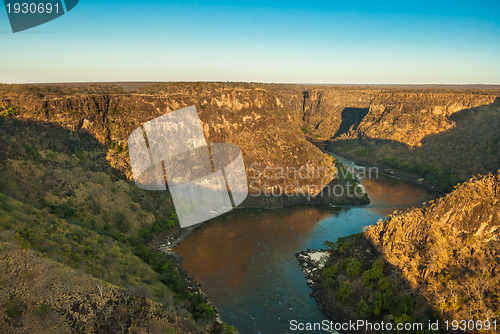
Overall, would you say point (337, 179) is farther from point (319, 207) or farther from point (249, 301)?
point (249, 301)

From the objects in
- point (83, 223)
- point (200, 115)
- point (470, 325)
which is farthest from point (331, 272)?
point (200, 115)

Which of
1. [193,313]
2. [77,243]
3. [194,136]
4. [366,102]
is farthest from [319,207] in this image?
[366,102]

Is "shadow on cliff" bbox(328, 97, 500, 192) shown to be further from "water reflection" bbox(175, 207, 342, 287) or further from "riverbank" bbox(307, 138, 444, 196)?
"water reflection" bbox(175, 207, 342, 287)

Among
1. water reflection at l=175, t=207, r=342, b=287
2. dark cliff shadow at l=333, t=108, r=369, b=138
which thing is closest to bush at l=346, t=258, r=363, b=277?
water reflection at l=175, t=207, r=342, b=287

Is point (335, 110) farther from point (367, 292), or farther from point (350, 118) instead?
point (367, 292)

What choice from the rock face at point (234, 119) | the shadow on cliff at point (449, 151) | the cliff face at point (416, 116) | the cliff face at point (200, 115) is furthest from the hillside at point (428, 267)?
the cliff face at point (416, 116)
